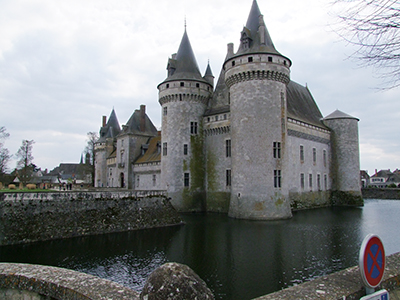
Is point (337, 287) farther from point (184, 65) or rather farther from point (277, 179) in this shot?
point (184, 65)

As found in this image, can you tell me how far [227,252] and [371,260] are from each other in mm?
10199

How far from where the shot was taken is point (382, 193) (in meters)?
44.4

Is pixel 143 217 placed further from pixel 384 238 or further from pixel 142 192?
pixel 384 238

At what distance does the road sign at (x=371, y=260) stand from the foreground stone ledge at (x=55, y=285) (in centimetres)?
259

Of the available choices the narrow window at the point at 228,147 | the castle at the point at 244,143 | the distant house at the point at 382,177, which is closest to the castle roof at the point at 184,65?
the castle at the point at 244,143

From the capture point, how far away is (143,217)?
62.6 ft

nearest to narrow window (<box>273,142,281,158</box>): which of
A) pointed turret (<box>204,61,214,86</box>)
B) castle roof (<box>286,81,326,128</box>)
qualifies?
castle roof (<box>286,81,326,128</box>)

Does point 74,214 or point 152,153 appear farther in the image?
point 152,153

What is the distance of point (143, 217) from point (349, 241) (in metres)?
11.9

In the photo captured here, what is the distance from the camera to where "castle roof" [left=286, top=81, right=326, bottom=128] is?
29594 mm

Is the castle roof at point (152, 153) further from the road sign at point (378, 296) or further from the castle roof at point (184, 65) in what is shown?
the road sign at point (378, 296)

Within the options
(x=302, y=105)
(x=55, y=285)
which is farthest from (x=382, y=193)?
(x=55, y=285)

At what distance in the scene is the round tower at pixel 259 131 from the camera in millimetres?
21672

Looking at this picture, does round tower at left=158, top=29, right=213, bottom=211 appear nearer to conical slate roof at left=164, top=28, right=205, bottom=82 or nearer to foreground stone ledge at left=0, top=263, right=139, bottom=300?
conical slate roof at left=164, top=28, right=205, bottom=82
